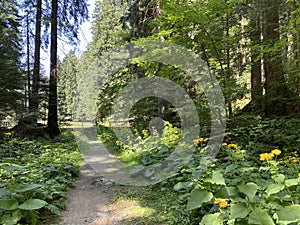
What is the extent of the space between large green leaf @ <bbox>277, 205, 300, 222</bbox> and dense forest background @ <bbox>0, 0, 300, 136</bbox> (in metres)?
3.22

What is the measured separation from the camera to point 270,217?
5.53 feet

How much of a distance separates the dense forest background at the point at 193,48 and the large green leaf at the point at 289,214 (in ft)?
10.6

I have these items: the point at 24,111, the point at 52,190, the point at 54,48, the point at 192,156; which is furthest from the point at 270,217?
the point at 54,48

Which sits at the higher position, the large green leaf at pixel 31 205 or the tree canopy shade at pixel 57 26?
the tree canopy shade at pixel 57 26

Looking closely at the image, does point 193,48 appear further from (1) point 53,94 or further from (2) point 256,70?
(1) point 53,94

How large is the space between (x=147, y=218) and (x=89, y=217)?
2.58 feet

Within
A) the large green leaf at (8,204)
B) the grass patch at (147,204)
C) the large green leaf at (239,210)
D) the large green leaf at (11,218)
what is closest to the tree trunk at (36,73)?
the grass patch at (147,204)

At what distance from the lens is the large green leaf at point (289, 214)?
1.58 metres

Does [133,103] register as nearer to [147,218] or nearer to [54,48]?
[54,48]

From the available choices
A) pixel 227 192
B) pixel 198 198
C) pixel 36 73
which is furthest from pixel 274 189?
pixel 36 73

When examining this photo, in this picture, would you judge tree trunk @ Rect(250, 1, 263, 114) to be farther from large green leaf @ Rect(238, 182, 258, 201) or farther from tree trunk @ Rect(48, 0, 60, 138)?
tree trunk @ Rect(48, 0, 60, 138)

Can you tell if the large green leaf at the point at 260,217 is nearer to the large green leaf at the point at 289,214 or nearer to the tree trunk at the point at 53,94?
the large green leaf at the point at 289,214

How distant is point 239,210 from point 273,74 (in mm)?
4340

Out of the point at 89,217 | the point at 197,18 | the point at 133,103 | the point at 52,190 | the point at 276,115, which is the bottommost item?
the point at 89,217
